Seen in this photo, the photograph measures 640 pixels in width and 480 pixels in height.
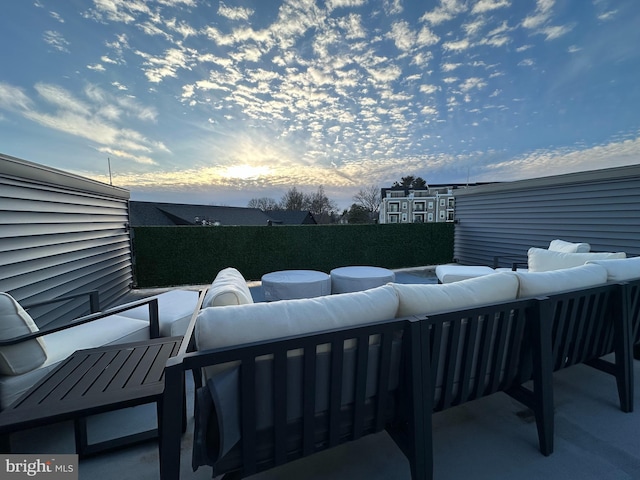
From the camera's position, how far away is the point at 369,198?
122 feet

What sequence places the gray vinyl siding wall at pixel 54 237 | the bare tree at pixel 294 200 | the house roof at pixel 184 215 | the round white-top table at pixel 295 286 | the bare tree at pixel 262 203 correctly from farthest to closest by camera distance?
the bare tree at pixel 262 203 < the bare tree at pixel 294 200 < the house roof at pixel 184 215 < the round white-top table at pixel 295 286 < the gray vinyl siding wall at pixel 54 237

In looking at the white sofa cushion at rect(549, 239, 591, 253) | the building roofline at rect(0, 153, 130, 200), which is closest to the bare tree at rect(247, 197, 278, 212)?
the building roofline at rect(0, 153, 130, 200)

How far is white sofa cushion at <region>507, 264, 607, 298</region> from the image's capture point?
5.58 feet

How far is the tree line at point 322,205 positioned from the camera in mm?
34094

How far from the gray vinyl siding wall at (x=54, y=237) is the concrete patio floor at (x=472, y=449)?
1823 millimetres

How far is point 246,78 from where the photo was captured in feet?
17.2

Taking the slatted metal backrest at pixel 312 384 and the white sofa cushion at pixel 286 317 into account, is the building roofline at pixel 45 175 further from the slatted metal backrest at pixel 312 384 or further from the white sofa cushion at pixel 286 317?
the slatted metal backrest at pixel 312 384

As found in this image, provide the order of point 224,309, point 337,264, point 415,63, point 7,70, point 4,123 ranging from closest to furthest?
point 224,309 < point 7,70 < point 4,123 < point 415,63 < point 337,264

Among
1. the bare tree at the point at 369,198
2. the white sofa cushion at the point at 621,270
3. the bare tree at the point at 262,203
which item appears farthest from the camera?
the bare tree at the point at 369,198

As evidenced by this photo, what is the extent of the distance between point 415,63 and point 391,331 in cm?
655

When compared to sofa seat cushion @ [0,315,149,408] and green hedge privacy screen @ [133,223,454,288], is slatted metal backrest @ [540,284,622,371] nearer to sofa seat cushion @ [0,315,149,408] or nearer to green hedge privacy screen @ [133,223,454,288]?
sofa seat cushion @ [0,315,149,408]

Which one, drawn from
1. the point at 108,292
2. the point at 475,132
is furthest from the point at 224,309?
the point at 475,132

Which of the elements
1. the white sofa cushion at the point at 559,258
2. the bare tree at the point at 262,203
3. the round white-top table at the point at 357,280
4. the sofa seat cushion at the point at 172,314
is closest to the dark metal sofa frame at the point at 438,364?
the sofa seat cushion at the point at 172,314

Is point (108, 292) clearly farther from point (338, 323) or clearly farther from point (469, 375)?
point (469, 375)
